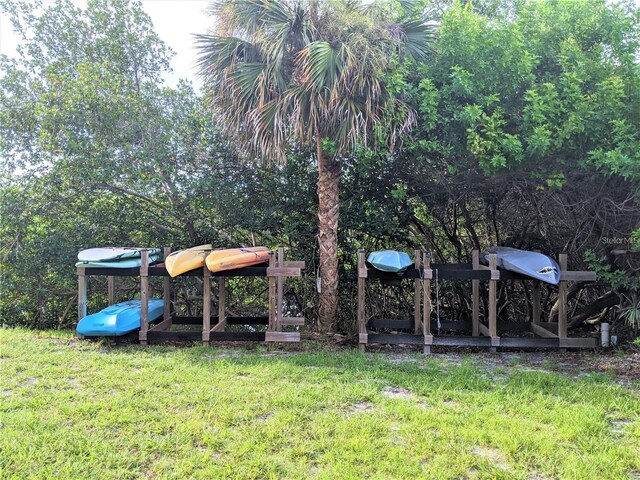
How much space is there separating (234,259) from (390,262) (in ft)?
6.64

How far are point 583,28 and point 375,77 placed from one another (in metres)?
2.62

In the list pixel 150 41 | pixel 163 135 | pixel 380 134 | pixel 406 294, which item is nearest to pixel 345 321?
pixel 406 294

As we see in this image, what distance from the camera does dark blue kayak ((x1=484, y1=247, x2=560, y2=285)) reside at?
5.24m

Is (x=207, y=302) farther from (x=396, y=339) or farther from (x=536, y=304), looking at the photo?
(x=536, y=304)

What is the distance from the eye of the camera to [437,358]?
518 centimetres

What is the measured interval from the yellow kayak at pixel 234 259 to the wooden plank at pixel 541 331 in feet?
12.9

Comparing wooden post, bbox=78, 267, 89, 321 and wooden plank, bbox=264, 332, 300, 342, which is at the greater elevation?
wooden post, bbox=78, 267, 89, 321

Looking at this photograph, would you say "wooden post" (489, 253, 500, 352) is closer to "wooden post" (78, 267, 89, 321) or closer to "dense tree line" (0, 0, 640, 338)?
"dense tree line" (0, 0, 640, 338)

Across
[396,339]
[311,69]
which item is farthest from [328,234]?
[311,69]

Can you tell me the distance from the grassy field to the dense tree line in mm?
2656

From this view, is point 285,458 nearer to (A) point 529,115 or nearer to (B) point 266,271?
(B) point 266,271

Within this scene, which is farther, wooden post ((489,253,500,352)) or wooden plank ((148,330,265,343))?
wooden plank ((148,330,265,343))

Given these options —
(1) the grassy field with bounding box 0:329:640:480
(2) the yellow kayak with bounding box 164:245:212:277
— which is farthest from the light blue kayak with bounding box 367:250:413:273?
(2) the yellow kayak with bounding box 164:245:212:277

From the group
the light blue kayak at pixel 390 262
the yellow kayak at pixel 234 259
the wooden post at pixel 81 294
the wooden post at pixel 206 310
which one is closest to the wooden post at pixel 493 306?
the light blue kayak at pixel 390 262
